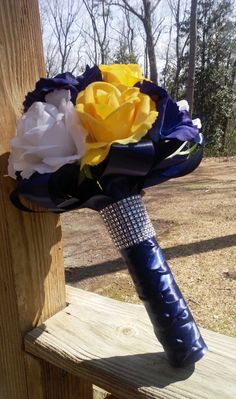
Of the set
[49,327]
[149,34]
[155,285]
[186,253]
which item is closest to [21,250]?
[49,327]

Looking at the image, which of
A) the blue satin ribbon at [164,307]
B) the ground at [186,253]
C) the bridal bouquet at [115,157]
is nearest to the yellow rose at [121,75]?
the bridal bouquet at [115,157]

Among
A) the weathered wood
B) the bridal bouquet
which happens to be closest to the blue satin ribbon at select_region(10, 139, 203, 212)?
the bridal bouquet

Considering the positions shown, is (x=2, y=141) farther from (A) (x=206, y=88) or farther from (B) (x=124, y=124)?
(A) (x=206, y=88)

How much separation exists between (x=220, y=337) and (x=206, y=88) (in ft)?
45.2

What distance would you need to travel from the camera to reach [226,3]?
50.2 ft

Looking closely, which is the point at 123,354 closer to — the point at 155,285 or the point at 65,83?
the point at 155,285

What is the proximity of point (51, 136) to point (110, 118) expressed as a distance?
0.30ft

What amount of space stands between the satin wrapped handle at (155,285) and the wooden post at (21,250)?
0.19 metres

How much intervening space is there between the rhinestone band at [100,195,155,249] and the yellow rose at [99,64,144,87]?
183mm

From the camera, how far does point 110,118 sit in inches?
21.3

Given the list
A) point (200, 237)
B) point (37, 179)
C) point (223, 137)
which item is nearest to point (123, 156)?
point (37, 179)

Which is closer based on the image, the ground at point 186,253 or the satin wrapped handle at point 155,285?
the satin wrapped handle at point 155,285

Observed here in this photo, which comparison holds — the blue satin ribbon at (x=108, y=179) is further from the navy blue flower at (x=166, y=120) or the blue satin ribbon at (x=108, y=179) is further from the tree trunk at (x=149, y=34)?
the tree trunk at (x=149, y=34)

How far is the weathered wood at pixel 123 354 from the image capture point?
579 millimetres
